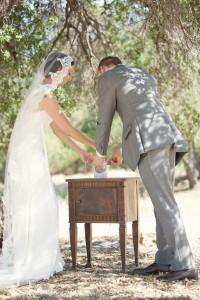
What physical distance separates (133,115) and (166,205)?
33.2 inches

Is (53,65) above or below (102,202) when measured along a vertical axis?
above

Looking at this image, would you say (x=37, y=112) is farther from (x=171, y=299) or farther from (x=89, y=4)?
(x=89, y=4)

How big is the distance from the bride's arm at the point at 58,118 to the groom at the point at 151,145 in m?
0.32

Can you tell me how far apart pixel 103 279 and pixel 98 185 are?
856 millimetres

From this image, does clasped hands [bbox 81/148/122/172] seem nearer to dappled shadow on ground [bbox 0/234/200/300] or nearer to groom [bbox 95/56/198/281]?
groom [bbox 95/56/198/281]

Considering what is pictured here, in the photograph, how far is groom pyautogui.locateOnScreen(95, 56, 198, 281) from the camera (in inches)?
215

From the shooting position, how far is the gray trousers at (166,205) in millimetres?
5469

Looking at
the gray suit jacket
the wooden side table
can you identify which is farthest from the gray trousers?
the wooden side table

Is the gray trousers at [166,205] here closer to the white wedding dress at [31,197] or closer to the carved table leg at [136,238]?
the carved table leg at [136,238]

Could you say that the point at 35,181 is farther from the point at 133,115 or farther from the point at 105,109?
the point at 133,115

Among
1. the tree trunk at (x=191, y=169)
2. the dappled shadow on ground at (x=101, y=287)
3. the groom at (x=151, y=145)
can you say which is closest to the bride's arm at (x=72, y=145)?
the groom at (x=151, y=145)

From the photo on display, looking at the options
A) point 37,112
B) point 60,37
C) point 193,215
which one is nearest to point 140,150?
point 37,112

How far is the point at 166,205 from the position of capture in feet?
18.0

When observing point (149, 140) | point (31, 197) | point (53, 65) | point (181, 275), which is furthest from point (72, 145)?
point (181, 275)
